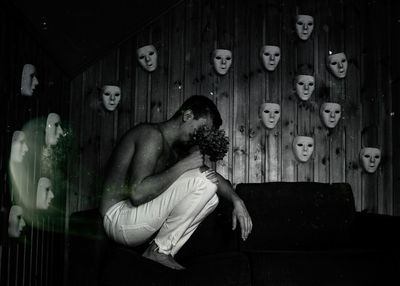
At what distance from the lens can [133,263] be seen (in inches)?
66.7

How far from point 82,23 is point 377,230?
1.84m

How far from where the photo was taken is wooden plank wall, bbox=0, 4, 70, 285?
1718 mm

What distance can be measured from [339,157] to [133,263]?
2.00 meters

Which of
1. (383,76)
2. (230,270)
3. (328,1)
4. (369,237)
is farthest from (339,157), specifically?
(230,270)

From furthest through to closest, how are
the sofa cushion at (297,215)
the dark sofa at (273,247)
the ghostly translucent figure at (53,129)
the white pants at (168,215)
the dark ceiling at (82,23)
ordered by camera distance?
the sofa cushion at (297,215) → the ghostly translucent figure at (53,129) → the dark ceiling at (82,23) → the white pants at (168,215) → the dark sofa at (273,247)

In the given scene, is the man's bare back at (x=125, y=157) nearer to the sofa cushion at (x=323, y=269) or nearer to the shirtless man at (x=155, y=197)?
the shirtless man at (x=155, y=197)

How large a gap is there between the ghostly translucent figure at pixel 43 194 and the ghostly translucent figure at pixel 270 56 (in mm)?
1630

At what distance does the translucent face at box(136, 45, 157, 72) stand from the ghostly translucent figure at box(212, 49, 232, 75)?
0.40 meters

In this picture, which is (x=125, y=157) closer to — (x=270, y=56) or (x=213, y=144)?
(x=213, y=144)

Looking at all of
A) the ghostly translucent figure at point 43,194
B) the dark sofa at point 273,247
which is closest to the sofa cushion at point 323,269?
the dark sofa at point 273,247

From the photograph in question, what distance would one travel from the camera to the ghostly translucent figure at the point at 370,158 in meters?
3.20

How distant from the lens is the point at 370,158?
3195mm

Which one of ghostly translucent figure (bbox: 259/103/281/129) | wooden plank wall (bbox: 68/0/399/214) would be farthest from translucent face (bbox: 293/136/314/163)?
ghostly translucent figure (bbox: 259/103/281/129)

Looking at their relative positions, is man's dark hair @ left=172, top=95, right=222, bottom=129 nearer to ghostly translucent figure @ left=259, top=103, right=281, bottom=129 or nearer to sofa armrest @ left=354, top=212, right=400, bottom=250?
ghostly translucent figure @ left=259, top=103, right=281, bottom=129
